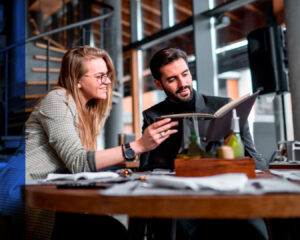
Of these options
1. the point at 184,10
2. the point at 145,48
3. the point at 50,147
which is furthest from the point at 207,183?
the point at 145,48

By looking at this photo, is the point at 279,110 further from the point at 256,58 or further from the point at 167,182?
the point at 167,182

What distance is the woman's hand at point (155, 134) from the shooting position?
113 centimetres

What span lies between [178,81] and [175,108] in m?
0.18

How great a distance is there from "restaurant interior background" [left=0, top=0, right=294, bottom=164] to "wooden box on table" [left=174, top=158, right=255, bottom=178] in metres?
2.77

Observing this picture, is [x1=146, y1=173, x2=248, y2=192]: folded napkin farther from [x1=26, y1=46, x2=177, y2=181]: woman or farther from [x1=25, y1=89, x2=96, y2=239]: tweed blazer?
[x1=25, y1=89, x2=96, y2=239]: tweed blazer

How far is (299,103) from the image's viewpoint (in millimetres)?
3527

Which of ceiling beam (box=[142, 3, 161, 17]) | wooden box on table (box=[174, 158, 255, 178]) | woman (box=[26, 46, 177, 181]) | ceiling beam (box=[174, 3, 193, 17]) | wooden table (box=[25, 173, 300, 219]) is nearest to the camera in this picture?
wooden table (box=[25, 173, 300, 219])

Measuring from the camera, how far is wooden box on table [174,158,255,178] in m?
0.96

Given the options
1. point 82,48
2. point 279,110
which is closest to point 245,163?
point 82,48

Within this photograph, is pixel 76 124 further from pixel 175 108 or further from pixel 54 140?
pixel 175 108

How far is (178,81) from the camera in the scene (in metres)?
2.17

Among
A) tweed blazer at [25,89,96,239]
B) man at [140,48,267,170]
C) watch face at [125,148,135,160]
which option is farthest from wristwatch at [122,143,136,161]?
man at [140,48,267,170]

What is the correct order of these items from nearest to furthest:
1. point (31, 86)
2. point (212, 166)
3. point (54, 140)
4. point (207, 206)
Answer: point (207, 206) → point (212, 166) → point (54, 140) → point (31, 86)

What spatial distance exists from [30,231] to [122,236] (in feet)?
1.11
